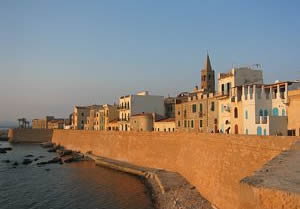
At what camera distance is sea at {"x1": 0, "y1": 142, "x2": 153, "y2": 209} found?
2661 cm

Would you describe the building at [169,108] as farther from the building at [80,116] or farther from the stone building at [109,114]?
the building at [80,116]

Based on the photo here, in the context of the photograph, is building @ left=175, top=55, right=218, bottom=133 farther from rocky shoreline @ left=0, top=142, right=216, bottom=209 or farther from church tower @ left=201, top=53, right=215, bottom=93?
church tower @ left=201, top=53, right=215, bottom=93

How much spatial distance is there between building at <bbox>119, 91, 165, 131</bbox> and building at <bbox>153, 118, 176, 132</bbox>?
26.1 ft

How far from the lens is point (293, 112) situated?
1091 inches

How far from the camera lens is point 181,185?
28.2 metres

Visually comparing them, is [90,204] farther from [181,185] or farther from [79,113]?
[79,113]

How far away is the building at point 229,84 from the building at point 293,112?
7.11 metres

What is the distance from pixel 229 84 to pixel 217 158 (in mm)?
16725

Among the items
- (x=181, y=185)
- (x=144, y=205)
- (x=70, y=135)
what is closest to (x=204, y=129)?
(x=181, y=185)

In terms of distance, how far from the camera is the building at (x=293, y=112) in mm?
26938

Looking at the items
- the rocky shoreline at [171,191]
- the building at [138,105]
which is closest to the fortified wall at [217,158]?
the rocky shoreline at [171,191]

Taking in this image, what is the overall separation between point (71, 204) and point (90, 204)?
163cm

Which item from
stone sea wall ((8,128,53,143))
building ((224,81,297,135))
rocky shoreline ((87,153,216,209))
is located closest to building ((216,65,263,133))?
building ((224,81,297,135))

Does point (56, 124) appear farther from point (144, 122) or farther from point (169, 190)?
point (169, 190)
